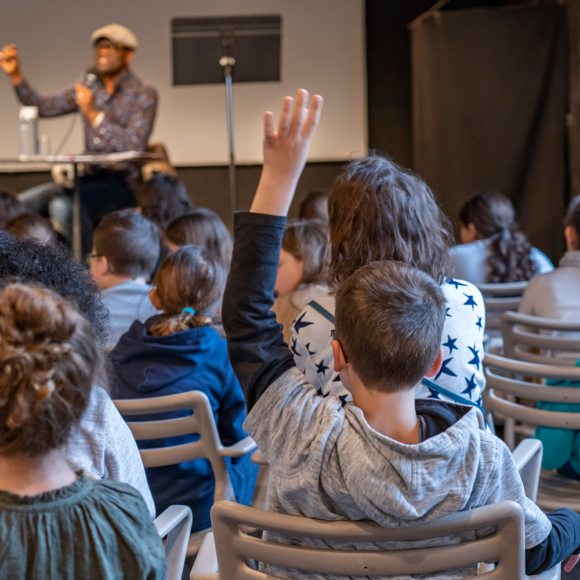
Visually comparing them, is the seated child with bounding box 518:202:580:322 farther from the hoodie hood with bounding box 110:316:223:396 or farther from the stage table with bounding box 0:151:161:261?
the stage table with bounding box 0:151:161:261

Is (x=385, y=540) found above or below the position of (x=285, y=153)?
below

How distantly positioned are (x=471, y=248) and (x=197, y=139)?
3.99 metres

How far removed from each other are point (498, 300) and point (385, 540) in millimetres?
2069

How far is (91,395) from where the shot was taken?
82 centimetres

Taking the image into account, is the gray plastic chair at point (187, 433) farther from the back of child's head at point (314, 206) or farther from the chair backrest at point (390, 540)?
the back of child's head at point (314, 206)

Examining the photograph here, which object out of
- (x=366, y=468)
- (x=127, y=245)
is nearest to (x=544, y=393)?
(x=366, y=468)

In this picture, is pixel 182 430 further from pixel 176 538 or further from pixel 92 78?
pixel 92 78

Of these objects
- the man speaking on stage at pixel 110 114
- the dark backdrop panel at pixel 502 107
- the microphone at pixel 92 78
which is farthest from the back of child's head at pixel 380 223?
the dark backdrop panel at pixel 502 107

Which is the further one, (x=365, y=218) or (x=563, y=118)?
(x=563, y=118)

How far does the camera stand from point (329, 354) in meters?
1.15

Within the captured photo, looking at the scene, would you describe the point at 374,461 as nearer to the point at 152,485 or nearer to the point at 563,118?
the point at 152,485

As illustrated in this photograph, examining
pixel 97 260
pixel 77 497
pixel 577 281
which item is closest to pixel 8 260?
pixel 77 497

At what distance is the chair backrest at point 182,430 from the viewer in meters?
1.33

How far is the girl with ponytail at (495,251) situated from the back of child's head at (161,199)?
145cm
